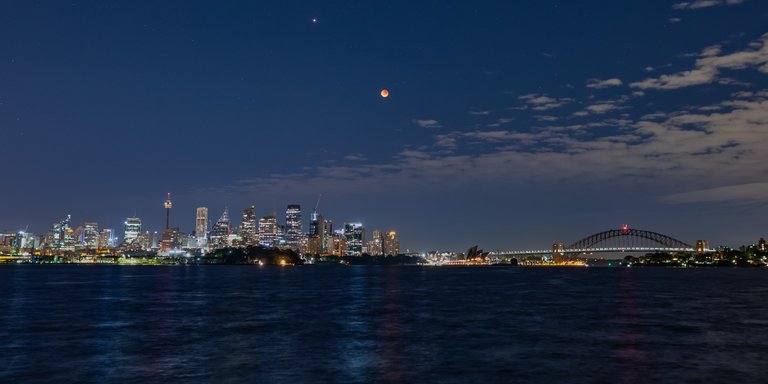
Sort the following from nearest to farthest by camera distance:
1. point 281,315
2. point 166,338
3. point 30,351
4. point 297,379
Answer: point 297,379
point 30,351
point 166,338
point 281,315

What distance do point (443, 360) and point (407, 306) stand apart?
96.6 ft

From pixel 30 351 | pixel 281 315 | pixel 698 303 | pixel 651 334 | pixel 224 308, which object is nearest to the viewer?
pixel 30 351

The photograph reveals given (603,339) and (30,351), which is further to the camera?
(603,339)

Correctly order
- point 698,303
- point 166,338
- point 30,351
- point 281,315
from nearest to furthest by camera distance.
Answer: point 30,351, point 166,338, point 281,315, point 698,303

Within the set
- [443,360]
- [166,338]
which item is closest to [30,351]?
[166,338]

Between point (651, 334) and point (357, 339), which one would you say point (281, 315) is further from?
point (651, 334)

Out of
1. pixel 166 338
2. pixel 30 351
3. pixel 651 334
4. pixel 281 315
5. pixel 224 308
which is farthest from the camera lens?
pixel 224 308

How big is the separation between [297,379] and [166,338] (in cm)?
1426

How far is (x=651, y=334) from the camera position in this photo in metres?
36.9

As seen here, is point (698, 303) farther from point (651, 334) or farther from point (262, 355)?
point (262, 355)

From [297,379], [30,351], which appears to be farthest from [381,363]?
[30,351]

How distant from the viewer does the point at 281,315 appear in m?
48.2

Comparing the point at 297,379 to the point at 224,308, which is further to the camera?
the point at 224,308

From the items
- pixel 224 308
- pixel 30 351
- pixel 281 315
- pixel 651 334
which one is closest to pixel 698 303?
pixel 651 334
